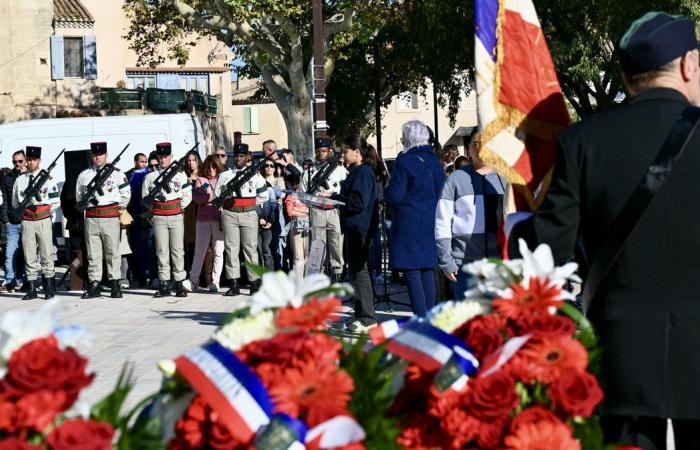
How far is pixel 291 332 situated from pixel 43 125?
19.7 m

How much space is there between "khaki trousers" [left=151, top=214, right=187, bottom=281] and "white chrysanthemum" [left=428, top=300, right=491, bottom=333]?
13027 millimetres

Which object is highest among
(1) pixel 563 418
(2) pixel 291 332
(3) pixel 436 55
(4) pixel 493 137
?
(3) pixel 436 55

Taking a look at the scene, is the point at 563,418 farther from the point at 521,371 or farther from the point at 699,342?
the point at 699,342

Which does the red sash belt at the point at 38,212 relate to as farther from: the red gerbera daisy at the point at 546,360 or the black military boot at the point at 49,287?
the red gerbera daisy at the point at 546,360

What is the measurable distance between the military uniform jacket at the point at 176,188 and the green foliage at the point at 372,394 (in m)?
13.2

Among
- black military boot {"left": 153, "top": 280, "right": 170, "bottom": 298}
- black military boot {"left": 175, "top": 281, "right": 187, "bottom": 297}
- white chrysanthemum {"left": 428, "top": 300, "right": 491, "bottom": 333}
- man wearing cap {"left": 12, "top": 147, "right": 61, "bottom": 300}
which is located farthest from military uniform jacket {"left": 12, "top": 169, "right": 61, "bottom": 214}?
white chrysanthemum {"left": 428, "top": 300, "right": 491, "bottom": 333}

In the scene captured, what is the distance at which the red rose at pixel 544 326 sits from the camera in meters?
3.19

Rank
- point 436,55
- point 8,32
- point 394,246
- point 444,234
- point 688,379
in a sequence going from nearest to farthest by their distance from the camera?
point 688,379
point 444,234
point 394,246
point 436,55
point 8,32

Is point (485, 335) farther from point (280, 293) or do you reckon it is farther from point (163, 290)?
point (163, 290)

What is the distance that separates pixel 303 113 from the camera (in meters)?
34.1

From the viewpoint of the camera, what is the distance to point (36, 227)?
16328 mm

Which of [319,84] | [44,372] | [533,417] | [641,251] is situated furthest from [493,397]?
[319,84]

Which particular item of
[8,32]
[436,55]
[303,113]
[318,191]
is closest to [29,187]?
[318,191]

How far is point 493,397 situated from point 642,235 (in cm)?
97
